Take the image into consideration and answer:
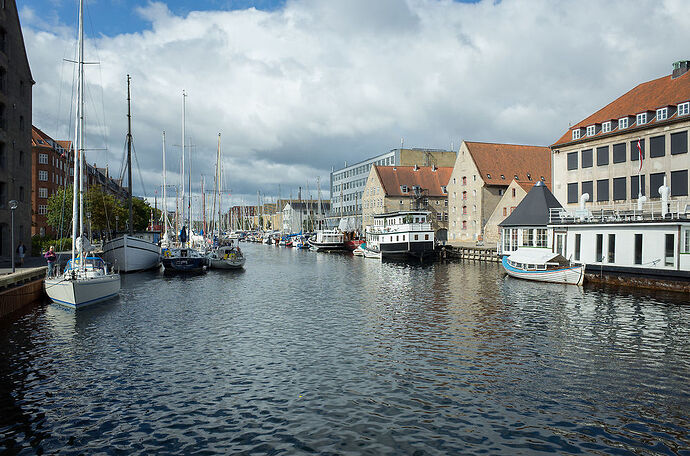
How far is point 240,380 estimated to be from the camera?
52.0ft

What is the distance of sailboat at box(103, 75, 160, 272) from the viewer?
167ft

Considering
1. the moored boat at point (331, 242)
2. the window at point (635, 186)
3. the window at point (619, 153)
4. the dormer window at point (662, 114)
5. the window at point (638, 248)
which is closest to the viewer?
the window at point (638, 248)

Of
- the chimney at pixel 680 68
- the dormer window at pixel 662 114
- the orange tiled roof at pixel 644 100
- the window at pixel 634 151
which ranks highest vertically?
the chimney at pixel 680 68

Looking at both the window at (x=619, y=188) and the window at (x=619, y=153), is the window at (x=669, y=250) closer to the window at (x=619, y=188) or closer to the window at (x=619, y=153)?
the window at (x=619, y=188)

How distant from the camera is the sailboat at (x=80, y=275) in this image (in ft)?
91.3

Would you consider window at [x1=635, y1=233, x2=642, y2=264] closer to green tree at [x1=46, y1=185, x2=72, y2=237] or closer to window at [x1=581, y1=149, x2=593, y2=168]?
window at [x1=581, y1=149, x2=593, y2=168]

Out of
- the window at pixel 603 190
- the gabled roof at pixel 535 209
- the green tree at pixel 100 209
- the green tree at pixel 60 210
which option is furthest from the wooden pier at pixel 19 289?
the window at pixel 603 190

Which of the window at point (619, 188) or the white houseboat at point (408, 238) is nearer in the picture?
the window at point (619, 188)

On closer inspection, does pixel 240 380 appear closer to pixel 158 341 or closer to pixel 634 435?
pixel 158 341

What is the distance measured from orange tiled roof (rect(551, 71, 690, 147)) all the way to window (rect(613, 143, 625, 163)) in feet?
5.03

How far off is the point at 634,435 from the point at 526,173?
80.3 m

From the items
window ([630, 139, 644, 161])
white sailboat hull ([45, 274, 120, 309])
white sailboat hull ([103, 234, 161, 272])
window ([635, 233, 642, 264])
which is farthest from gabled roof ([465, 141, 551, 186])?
white sailboat hull ([45, 274, 120, 309])

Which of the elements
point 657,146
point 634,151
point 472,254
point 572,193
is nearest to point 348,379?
→ point 657,146

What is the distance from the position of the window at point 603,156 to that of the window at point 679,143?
7484 millimetres
